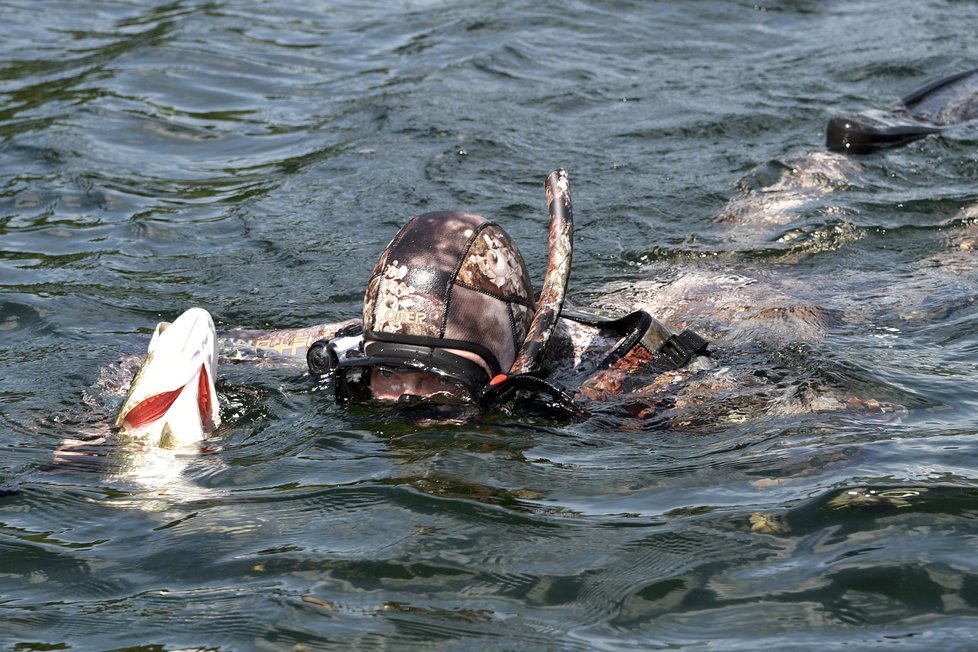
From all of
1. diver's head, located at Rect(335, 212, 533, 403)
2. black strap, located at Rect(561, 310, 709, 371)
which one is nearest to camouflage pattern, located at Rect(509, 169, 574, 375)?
diver's head, located at Rect(335, 212, 533, 403)

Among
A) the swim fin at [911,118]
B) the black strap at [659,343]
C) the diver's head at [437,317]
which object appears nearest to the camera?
the diver's head at [437,317]

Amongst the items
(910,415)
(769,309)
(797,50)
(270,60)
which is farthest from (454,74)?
(910,415)

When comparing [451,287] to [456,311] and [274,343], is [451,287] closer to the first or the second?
[456,311]

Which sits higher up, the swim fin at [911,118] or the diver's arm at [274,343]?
the swim fin at [911,118]

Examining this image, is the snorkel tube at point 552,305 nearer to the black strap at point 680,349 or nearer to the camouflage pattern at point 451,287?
the camouflage pattern at point 451,287

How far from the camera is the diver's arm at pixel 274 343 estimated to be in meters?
5.50

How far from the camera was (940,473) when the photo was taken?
4039 mm

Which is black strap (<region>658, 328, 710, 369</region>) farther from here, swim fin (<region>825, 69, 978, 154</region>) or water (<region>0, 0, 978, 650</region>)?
swim fin (<region>825, 69, 978, 154</region>)

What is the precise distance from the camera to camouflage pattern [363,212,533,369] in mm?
4613

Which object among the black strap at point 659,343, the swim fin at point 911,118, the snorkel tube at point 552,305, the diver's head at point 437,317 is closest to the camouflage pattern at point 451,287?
the diver's head at point 437,317

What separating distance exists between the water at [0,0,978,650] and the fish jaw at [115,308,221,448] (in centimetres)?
14

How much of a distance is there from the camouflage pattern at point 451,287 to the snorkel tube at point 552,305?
0.23 metres

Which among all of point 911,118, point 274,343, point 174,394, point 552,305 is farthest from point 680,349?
point 911,118

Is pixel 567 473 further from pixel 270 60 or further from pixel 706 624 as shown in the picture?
pixel 270 60
